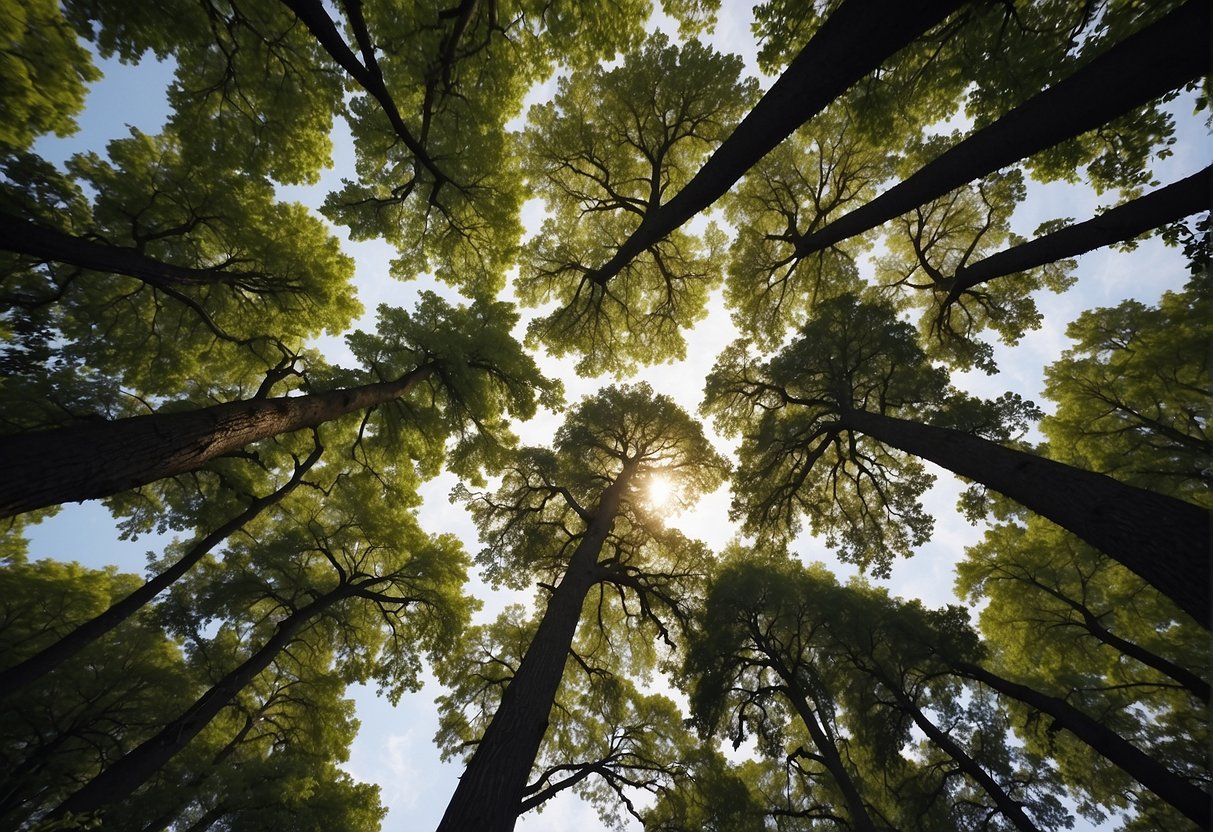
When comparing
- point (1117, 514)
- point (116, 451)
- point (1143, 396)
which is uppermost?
point (1143, 396)

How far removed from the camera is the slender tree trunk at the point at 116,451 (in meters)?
2.66

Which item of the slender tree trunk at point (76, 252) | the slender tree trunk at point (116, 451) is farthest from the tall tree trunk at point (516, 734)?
the slender tree trunk at point (76, 252)

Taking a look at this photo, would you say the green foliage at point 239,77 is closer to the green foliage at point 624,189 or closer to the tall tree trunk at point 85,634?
the green foliage at point 624,189

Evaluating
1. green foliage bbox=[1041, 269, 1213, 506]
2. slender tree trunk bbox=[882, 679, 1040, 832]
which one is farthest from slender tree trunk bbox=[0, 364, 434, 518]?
green foliage bbox=[1041, 269, 1213, 506]

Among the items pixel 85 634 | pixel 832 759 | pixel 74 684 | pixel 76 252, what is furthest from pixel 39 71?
pixel 832 759

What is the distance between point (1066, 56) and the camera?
5.61 m

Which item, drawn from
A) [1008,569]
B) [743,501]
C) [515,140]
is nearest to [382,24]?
[515,140]

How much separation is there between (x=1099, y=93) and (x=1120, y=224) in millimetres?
1787

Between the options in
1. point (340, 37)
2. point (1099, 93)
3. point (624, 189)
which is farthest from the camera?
point (624, 189)

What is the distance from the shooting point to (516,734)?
4.46m

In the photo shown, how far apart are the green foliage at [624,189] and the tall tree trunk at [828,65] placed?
163 inches

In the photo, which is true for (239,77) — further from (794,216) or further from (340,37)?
(794,216)

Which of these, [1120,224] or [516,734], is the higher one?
[1120,224]

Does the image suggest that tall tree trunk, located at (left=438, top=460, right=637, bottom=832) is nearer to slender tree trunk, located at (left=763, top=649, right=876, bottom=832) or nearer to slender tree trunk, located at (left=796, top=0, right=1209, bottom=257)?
slender tree trunk, located at (left=763, top=649, right=876, bottom=832)
